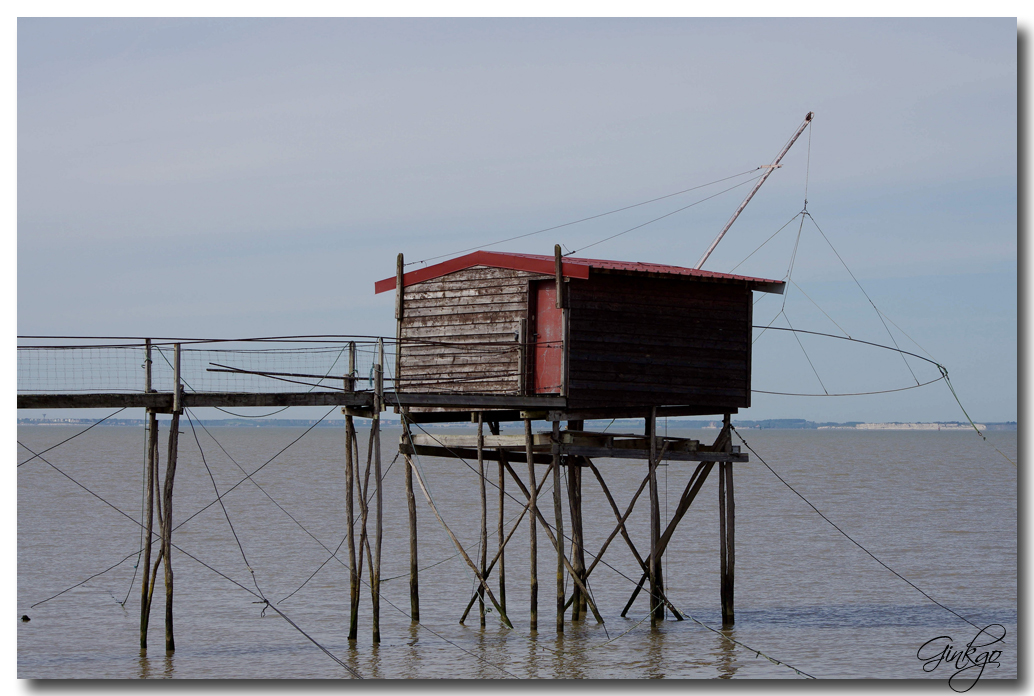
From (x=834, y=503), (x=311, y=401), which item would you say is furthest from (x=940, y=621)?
(x=834, y=503)

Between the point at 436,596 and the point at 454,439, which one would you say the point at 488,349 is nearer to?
the point at 454,439

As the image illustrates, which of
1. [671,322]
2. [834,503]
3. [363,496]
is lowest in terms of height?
[834,503]

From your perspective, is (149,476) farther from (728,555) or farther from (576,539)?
(728,555)

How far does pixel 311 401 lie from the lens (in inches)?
737

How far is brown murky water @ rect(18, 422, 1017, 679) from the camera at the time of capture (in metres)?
18.8

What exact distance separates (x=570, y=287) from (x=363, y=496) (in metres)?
4.82

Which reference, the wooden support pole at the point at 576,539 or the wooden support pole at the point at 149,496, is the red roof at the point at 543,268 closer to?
the wooden support pole at the point at 576,539

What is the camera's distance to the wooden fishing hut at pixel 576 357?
20.2 meters

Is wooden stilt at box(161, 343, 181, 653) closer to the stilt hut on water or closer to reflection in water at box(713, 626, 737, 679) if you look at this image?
the stilt hut on water

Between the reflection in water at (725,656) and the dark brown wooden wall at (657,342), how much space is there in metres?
4.04

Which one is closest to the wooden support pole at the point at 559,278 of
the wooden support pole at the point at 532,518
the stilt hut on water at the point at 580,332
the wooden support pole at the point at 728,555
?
the stilt hut on water at the point at 580,332

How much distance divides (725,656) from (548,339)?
5.87m

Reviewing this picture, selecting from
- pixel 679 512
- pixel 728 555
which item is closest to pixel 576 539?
pixel 679 512

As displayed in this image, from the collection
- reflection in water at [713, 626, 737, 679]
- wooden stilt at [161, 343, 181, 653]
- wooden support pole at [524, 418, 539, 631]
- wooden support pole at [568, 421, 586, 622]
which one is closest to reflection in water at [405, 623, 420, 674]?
wooden support pole at [524, 418, 539, 631]
